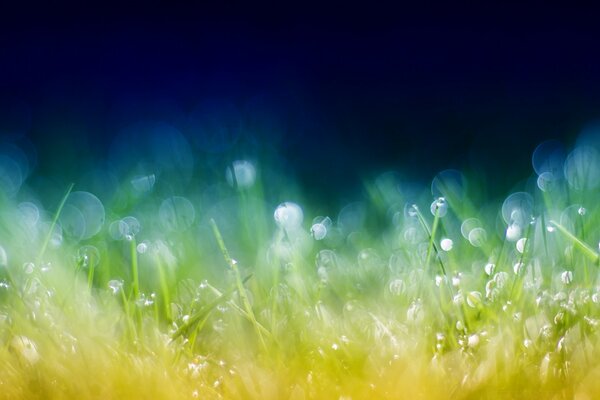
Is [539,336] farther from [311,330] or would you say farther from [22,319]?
[22,319]

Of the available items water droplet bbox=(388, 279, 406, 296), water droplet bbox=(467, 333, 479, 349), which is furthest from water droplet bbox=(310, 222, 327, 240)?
water droplet bbox=(467, 333, 479, 349)

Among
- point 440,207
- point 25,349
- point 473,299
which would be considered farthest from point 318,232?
point 25,349

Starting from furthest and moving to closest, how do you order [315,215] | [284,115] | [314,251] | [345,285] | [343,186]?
[284,115], [343,186], [315,215], [314,251], [345,285]

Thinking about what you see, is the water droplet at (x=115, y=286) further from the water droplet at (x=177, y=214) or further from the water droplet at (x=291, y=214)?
the water droplet at (x=291, y=214)

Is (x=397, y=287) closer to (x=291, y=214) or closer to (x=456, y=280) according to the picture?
(x=456, y=280)

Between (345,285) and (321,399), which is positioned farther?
Answer: (345,285)

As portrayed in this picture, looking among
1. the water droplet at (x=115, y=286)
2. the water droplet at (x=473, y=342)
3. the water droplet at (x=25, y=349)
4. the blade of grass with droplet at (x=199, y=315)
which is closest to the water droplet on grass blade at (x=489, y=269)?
the water droplet at (x=473, y=342)

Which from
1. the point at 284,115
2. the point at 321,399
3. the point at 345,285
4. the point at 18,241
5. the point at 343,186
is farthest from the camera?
the point at 284,115

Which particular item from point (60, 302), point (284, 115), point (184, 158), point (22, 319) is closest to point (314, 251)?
point (60, 302)
